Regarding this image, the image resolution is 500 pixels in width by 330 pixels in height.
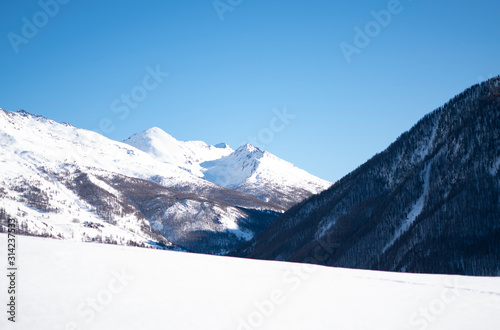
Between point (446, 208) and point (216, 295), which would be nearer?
point (216, 295)

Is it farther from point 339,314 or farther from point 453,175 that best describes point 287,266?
point 453,175

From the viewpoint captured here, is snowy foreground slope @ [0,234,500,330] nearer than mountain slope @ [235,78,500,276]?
Yes

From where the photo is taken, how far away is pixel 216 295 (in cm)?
2427

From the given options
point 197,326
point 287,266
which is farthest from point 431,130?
point 197,326

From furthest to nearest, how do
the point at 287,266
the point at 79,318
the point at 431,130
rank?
1. the point at 431,130
2. the point at 287,266
3. the point at 79,318

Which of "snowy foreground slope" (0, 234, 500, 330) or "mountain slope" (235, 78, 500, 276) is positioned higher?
"mountain slope" (235, 78, 500, 276)

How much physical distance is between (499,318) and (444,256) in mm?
122120

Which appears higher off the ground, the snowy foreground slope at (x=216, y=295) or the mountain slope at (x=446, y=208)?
the mountain slope at (x=446, y=208)

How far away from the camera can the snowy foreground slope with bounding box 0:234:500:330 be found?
21.0 meters

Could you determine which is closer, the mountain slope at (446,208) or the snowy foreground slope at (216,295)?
the snowy foreground slope at (216,295)

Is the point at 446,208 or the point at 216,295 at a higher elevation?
the point at 446,208

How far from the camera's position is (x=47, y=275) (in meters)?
24.2

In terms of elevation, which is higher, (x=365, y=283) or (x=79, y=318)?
(x=365, y=283)

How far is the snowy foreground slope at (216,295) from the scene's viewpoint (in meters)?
21.0
